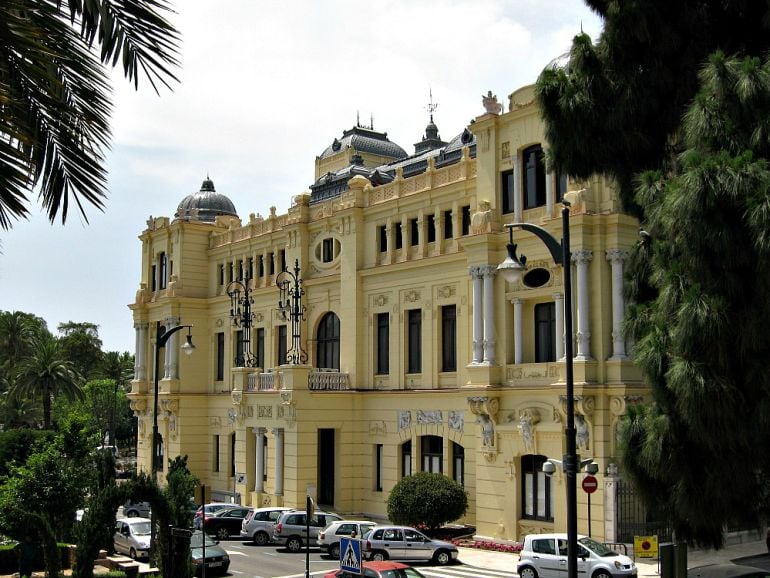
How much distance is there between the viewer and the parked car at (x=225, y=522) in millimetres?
36781

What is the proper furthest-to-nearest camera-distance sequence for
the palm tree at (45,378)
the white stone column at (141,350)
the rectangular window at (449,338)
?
1. the palm tree at (45,378)
2. the white stone column at (141,350)
3. the rectangular window at (449,338)

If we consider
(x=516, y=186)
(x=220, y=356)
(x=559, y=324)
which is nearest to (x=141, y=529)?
(x=559, y=324)

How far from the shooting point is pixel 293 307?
146ft

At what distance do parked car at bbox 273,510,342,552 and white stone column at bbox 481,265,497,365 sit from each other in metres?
8.34

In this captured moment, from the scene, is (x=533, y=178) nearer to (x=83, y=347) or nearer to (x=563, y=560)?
(x=563, y=560)

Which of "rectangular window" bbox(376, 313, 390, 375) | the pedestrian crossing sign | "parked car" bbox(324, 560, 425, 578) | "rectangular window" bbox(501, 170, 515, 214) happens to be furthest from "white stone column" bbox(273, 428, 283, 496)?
the pedestrian crossing sign

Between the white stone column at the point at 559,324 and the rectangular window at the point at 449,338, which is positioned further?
the rectangular window at the point at 449,338

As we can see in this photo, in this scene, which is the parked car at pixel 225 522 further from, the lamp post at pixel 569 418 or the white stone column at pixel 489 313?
the lamp post at pixel 569 418

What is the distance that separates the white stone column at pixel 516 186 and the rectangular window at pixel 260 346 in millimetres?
19039

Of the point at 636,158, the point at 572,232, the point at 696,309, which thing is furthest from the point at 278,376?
the point at 696,309

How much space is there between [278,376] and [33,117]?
33.5 m

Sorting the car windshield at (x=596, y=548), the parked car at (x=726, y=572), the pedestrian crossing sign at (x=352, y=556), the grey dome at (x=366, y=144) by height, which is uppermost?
the grey dome at (x=366, y=144)

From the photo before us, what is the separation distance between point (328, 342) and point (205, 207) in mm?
15602

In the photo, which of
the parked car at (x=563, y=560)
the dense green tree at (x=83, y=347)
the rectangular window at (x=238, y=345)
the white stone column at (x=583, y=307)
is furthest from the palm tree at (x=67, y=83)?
the dense green tree at (x=83, y=347)
